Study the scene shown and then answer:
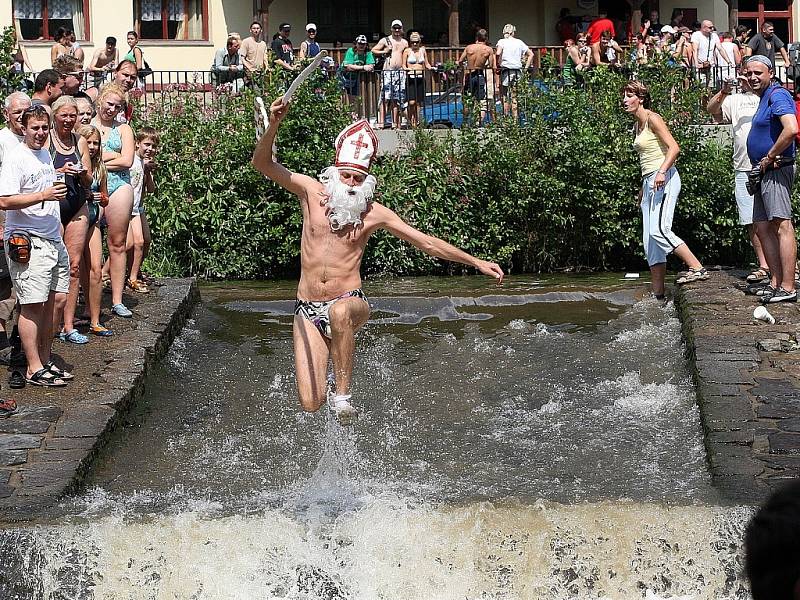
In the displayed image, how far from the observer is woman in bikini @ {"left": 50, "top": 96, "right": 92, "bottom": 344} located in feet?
29.0

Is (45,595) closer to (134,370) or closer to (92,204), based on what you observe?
(134,370)

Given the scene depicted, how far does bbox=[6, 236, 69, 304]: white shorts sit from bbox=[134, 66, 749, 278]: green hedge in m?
6.61

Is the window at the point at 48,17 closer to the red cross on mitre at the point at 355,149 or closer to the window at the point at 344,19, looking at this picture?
the window at the point at 344,19

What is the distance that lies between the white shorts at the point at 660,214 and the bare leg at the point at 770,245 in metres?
0.92

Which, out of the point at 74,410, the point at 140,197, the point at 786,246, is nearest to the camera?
the point at 74,410

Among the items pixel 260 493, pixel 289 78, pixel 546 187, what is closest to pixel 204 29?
pixel 289 78

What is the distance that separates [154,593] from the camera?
6551 mm

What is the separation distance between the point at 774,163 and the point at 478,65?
9.83m

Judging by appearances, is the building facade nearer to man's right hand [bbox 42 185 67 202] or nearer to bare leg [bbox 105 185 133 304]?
bare leg [bbox 105 185 133 304]

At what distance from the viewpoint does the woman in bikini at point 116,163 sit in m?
10.2

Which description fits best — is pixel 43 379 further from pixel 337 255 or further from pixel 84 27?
Answer: pixel 84 27

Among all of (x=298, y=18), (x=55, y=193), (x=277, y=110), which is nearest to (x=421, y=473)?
(x=277, y=110)

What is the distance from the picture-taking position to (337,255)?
7.06 metres

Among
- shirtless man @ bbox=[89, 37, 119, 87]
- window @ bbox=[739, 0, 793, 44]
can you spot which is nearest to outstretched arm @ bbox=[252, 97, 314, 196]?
shirtless man @ bbox=[89, 37, 119, 87]
